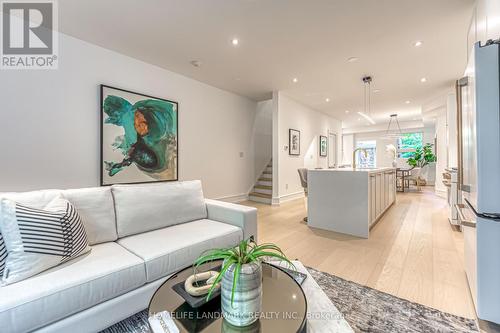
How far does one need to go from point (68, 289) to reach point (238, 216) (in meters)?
1.31

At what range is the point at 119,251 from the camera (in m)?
1.57

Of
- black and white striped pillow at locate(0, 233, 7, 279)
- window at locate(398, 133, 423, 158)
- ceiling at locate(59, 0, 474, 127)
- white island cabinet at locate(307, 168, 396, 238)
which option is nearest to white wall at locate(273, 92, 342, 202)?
ceiling at locate(59, 0, 474, 127)

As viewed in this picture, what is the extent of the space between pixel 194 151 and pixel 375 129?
8987 mm

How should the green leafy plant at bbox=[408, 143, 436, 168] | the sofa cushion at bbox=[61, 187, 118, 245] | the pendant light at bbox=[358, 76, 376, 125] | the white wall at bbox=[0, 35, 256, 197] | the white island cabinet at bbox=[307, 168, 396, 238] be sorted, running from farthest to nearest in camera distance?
the green leafy plant at bbox=[408, 143, 436, 168]
the pendant light at bbox=[358, 76, 376, 125]
the white island cabinet at bbox=[307, 168, 396, 238]
the white wall at bbox=[0, 35, 256, 197]
the sofa cushion at bbox=[61, 187, 118, 245]

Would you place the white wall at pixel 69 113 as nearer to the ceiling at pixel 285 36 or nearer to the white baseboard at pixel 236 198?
the ceiling at pixel 285 36

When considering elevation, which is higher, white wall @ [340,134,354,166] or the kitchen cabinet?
white wall @ [340,134,354,166]

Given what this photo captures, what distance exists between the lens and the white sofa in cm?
110

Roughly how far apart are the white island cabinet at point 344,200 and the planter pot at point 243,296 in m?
2.57

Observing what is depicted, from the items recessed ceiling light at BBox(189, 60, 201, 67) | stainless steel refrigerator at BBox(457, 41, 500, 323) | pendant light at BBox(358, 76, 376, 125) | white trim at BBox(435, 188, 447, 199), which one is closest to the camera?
stainless steel refrigerator at BBox(457, 41, 500, 323)

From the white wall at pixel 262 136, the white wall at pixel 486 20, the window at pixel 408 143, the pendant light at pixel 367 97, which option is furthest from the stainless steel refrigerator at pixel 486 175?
the window at pixel 408 143

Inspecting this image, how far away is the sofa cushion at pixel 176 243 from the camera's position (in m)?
1.51

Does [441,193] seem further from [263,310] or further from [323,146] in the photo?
[263,310]

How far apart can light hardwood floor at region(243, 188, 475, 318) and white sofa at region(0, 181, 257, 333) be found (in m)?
0.97

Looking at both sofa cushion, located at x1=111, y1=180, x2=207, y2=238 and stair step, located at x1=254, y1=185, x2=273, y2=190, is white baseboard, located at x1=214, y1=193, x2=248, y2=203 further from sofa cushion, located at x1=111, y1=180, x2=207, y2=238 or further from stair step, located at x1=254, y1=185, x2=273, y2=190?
sofa cushion, located at x1=111, y1=180, x2=207, y2=238
